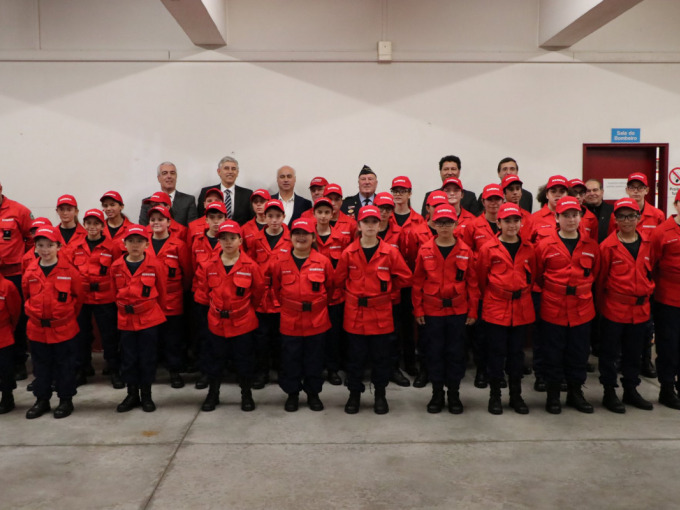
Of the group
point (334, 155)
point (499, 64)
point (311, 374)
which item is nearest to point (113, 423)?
point (311, 374)

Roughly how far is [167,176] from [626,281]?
4.84 metres

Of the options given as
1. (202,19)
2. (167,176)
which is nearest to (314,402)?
(167,176)

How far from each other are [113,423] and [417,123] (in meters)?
4.88

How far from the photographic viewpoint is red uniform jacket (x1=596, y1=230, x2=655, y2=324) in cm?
451

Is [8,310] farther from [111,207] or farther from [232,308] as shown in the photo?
[232,308]

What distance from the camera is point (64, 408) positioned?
15.2 ft

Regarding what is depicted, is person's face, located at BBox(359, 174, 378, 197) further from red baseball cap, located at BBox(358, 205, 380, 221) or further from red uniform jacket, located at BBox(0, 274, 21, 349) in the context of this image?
red uniform jacket, located at BBox(0, 274, 21, 349)

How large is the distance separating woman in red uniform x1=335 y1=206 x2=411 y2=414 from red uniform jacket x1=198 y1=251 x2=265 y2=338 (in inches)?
29.9

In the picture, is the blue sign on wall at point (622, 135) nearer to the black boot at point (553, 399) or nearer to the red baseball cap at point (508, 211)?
the red baseball cap at point (508, 211)

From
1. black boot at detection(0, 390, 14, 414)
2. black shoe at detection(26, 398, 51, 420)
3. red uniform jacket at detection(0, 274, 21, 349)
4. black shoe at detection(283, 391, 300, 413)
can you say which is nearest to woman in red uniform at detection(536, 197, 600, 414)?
black shoe at detection(283, 391, 300, 413)

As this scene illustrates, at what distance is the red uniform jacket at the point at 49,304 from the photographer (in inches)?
176

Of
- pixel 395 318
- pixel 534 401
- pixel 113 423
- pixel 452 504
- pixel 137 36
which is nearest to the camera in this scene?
pixel 452 504

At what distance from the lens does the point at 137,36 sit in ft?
22.3

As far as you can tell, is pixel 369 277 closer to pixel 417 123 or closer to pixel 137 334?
pixel 137 334
